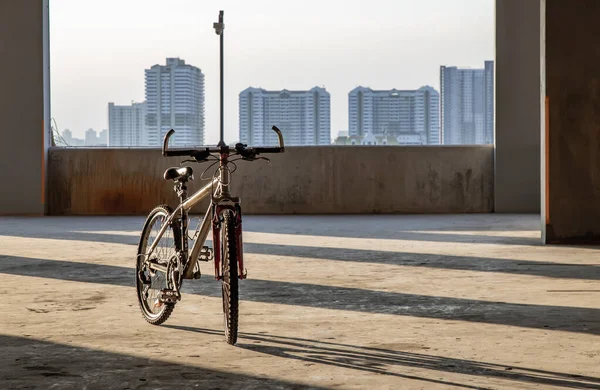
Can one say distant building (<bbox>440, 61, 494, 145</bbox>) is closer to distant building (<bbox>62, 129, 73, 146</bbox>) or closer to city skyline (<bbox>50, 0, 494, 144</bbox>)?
city skyline (<bbox>50, 0, 494, 144</bbox>)

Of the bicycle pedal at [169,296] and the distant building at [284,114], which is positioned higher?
the distant building at [284,114]

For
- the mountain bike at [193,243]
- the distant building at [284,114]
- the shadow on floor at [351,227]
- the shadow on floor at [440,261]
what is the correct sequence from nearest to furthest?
1. the mountain bike at [193,243]
2. the shadow on floor at [440,261]
3. the shadow on floor at [351,227]
4. the distant building at [284,114]

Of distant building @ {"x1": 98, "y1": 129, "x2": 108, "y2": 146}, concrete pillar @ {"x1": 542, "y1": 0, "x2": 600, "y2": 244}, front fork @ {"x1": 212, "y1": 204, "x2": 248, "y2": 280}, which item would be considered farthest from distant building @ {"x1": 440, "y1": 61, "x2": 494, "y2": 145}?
front fork @ {"x1": 212, "y1": 204, "x2": 248, "y2": 280}

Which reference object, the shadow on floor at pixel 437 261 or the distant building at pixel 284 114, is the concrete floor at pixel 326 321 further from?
the distant building at pixel 284 114

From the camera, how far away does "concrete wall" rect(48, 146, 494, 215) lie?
1700 centimetres

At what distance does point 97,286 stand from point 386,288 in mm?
2377

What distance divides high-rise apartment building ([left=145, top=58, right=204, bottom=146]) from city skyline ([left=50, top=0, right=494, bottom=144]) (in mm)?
183

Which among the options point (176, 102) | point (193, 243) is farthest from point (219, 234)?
point (176, 102)

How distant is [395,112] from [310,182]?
247cm

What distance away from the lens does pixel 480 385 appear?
4094mm

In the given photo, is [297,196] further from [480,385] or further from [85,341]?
[480,385]

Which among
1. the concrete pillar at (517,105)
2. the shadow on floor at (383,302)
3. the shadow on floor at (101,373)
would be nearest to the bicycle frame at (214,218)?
A: the shadow on floor at (101,373)

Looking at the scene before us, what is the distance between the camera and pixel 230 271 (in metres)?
4.76

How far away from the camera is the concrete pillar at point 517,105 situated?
1656 centimetres
